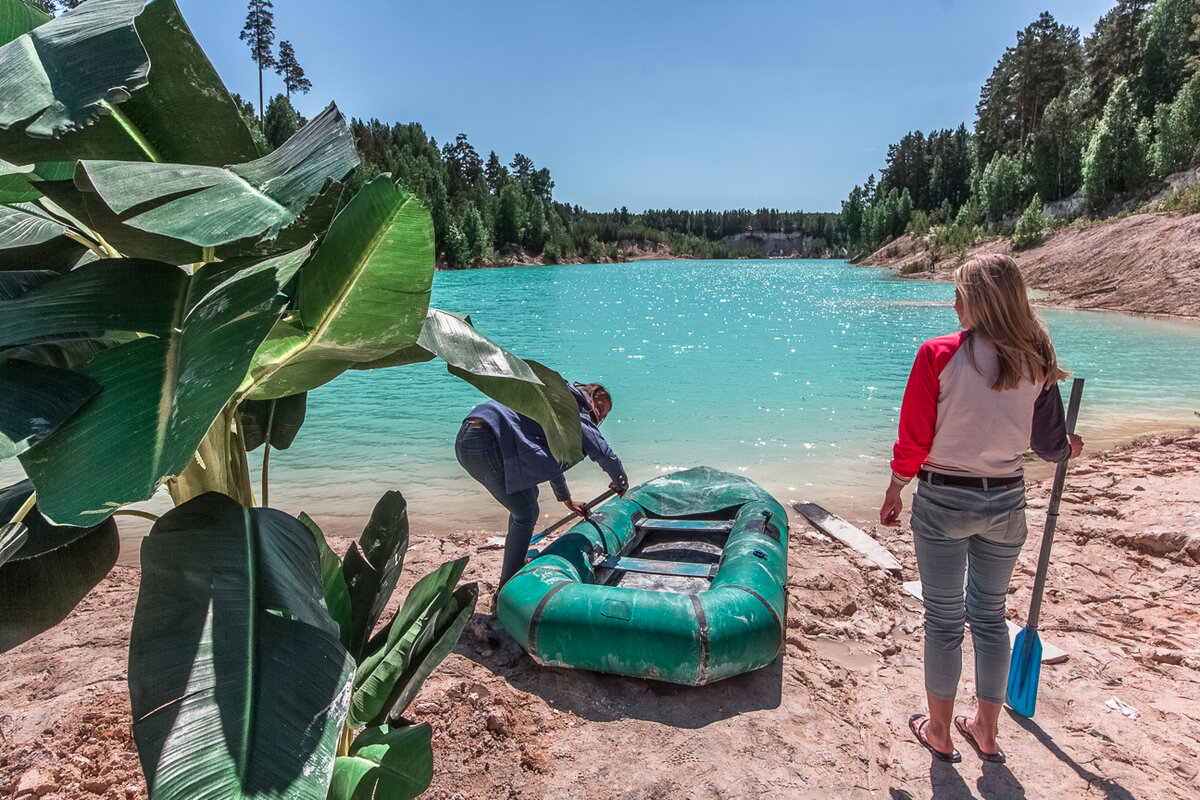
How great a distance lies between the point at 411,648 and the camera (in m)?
1.59

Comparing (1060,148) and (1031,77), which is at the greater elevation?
(1031,77)

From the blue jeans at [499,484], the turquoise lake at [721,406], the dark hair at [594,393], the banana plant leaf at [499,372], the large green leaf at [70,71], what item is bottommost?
the turquoise lake at [721,406]

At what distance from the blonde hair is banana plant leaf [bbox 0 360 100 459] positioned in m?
2.57

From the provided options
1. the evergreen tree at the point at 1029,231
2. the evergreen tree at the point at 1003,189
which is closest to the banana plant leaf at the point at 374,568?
the evergreen tree at the point at 1029,231

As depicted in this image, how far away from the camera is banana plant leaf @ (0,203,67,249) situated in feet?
3.35

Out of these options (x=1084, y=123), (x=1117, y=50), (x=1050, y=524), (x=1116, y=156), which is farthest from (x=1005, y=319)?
(x=1117, y=50)

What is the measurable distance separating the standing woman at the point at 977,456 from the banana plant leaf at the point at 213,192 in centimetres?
214

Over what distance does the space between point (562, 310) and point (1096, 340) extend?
2357 cm

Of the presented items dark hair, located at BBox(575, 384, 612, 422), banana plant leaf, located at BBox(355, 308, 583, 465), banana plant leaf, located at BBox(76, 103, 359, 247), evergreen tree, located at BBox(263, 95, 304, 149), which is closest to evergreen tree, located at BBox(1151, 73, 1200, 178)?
dark hair, located at BBox(575, 384, 612, 422)

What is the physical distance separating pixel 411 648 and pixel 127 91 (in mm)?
1249

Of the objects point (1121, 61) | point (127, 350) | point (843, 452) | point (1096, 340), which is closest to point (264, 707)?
point (127, 350)

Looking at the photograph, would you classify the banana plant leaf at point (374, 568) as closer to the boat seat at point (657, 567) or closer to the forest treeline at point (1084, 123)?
the boat seat at point (657, 567)

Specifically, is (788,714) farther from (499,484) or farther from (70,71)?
(70,71)

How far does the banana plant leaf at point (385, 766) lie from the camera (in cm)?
140
